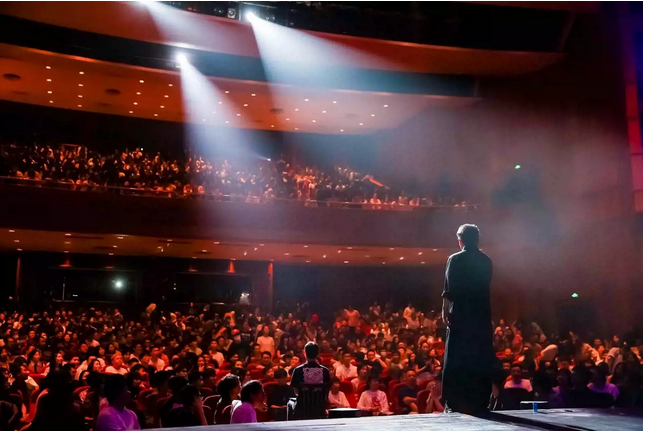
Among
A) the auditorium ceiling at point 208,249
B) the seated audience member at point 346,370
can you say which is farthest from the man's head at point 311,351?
the auditorium ceiling at point 208,249

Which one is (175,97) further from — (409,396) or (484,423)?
(484,423)

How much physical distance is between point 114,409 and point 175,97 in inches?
582

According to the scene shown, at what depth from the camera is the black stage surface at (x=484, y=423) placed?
12.5 feet

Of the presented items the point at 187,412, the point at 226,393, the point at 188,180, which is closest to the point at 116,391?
the point at 187,412

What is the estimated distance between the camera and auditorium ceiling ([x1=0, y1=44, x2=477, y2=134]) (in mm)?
15797

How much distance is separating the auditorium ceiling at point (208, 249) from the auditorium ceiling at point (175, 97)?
4.14 metres

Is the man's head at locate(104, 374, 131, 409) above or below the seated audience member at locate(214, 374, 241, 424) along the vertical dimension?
above

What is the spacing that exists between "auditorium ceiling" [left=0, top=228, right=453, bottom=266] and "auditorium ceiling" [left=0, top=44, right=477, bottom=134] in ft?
13.6

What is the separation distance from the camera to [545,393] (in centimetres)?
600

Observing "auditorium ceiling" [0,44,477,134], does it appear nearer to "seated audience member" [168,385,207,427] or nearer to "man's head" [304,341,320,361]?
"man's head" [304,341,320,361]

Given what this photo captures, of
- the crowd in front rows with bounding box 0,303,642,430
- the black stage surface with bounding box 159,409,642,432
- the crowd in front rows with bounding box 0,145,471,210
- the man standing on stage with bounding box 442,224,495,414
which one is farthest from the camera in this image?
the crowd in front rows with bounding box 0,145,471,210

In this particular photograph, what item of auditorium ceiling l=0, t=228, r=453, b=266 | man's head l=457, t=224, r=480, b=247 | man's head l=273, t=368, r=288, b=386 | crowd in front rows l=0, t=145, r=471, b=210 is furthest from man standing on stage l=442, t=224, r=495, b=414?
auditorium ceiling l=0, t=228, r=453, b=266

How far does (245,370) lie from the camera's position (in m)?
8.07

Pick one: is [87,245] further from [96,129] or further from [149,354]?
[149,354]
